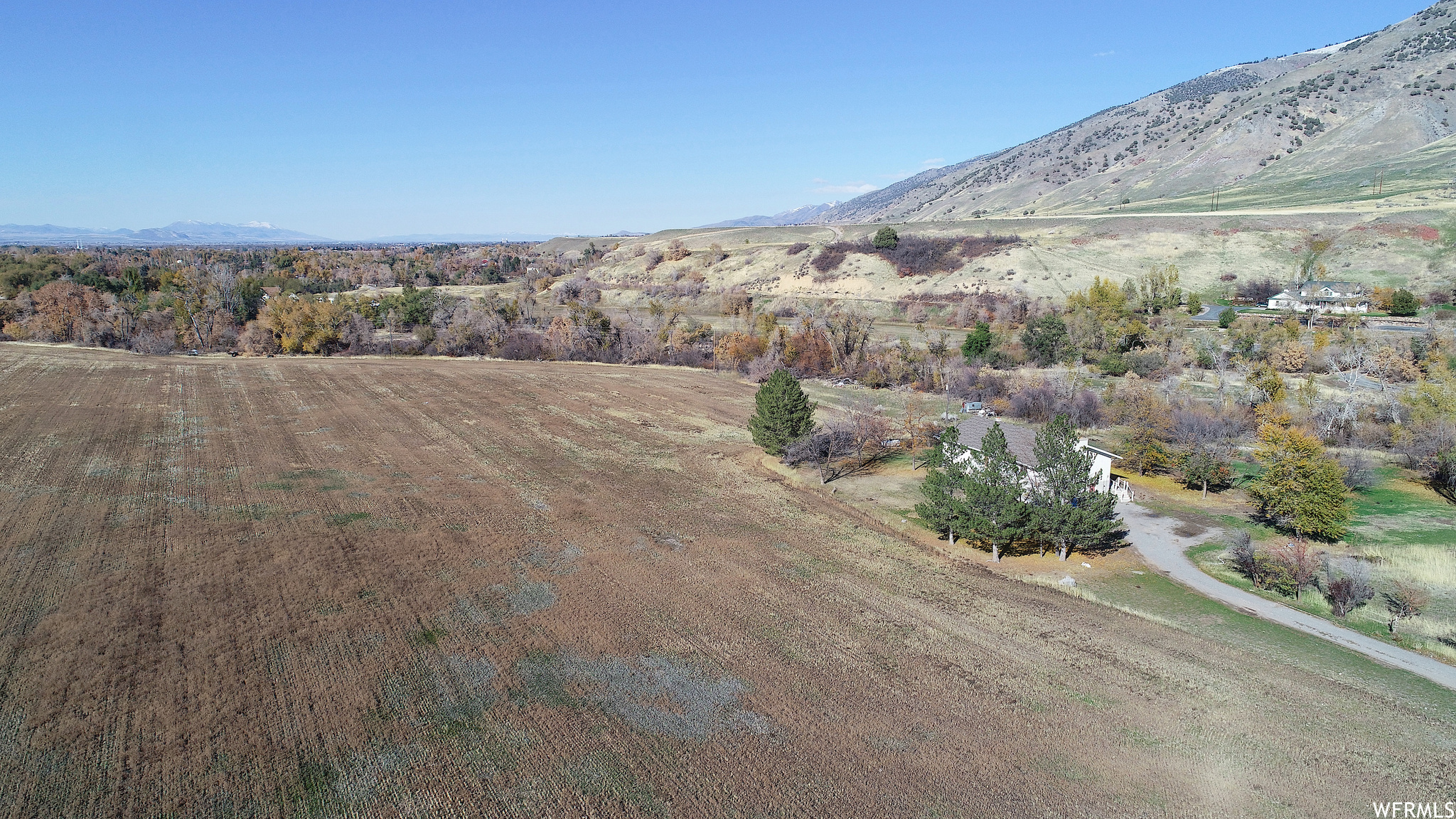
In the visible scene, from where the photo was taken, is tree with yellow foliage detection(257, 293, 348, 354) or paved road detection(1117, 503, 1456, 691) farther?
tree with yellow foliage detection(257, 293, 348, 354)

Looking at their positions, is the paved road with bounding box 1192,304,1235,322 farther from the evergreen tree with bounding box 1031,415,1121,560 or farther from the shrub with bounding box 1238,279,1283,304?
the evergreen tree with bounding box 1031,415,1121,560

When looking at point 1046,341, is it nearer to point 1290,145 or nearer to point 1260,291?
point 1260,291

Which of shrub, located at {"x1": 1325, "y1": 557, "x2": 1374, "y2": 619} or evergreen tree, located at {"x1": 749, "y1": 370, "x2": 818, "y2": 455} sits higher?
evergreen tree, located at {"x1": 749, "y1": 370, "x2": 818, "y2": 455}

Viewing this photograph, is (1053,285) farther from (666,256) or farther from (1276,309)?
(666,256)

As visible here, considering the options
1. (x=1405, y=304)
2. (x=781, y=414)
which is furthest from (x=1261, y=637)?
(x=1405, y=304)

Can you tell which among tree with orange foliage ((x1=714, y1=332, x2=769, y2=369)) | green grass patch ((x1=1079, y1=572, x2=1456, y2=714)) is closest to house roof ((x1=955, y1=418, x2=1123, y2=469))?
green grass patch ((x1=1079, y1=572, x2=1456, y2=714))

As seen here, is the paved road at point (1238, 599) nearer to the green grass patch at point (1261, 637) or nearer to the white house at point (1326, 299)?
the green grass patch at point (1261, 637)
